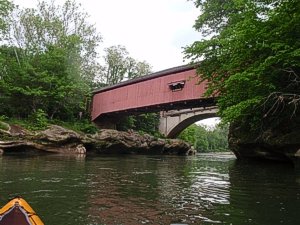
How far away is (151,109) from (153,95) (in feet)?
10.7

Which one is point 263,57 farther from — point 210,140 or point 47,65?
point 210,140

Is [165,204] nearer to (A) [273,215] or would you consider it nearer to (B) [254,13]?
(A) [273,215]

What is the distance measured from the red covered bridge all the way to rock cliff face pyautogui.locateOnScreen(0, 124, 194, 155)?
353 centimetres

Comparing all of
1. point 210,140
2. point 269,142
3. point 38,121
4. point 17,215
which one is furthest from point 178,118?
point 210,140

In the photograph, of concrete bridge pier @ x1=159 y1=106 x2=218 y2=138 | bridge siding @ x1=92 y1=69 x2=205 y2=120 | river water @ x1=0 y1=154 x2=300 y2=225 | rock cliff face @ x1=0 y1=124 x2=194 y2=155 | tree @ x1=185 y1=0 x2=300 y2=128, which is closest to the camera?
river water @ x1=0 y1=154 x2=300 y2=225

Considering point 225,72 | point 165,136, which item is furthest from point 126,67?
point 225,72

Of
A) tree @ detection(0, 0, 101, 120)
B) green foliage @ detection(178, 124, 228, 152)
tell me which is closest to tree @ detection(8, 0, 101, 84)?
tree @ detection(0, 0, 101, 120)

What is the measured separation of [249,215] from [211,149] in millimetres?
80965

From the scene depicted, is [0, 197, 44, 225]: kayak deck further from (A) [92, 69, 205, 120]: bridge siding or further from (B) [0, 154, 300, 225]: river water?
(A) [92, 69, 205, 120]: bridge siding

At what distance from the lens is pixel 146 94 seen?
3073 cm

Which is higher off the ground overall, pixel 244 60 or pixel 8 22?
pixel 8 22

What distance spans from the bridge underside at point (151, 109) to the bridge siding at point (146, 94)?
2.03ft

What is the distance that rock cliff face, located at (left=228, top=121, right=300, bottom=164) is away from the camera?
14539 millimetres

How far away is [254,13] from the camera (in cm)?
1223
